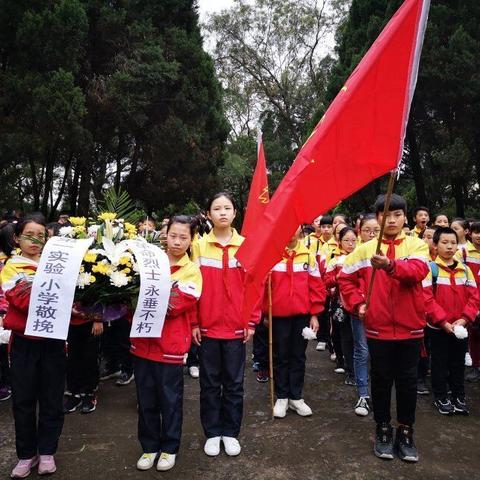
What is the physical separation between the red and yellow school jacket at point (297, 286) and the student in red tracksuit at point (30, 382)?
1860mm

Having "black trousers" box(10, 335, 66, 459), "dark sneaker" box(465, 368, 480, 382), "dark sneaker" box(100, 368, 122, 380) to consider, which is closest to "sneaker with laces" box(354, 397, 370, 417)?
"dark sneaker" box(465, 368, 480, 382)

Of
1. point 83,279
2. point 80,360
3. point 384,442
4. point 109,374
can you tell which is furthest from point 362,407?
point 109,374

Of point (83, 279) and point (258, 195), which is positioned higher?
point (258, 195)

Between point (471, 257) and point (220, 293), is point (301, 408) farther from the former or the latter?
point (471, 257)

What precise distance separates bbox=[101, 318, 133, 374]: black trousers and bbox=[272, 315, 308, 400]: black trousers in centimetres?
188

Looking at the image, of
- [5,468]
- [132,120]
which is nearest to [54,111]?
[132,120]

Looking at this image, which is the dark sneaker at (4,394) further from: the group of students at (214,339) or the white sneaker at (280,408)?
the white sneaker at (280,408)

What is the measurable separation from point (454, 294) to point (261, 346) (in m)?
2.23

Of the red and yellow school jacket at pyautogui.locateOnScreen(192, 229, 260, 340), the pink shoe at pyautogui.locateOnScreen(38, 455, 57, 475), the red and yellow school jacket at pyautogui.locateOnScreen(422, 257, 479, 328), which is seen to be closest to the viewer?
the pink shoe at pyautogui.locateOnScreen(38, 455, 57, 475)

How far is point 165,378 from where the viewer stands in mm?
3227

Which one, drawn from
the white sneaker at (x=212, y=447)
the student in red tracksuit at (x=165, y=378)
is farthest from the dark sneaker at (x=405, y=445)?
the student in red tracksuit at (x=165, y=378)

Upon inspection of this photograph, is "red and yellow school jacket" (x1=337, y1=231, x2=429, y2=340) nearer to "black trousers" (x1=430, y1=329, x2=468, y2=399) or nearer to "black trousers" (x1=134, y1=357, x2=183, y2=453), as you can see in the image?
"black trousers" (x1=430, y1=329, x2=468, y2=399)

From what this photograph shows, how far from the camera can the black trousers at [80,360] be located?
171 inches

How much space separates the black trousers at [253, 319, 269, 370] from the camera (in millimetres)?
5395
